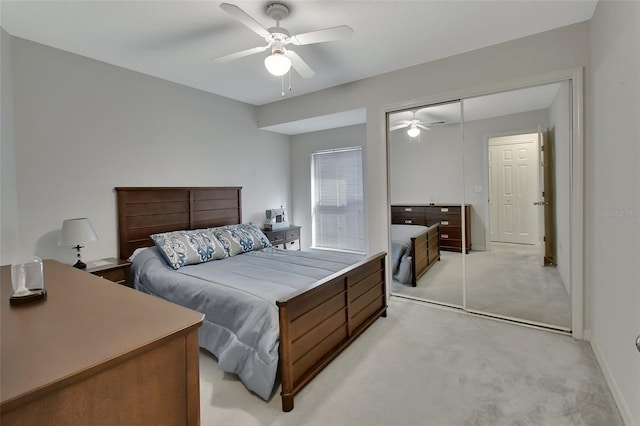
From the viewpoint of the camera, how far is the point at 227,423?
1712 millimetres

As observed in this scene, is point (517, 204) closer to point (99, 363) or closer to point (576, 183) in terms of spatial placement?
point (576, 183)

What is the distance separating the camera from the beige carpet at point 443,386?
172 cm

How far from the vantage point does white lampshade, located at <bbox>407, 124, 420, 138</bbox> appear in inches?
142

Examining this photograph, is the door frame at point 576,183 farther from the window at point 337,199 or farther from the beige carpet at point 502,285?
the window at point 337,199

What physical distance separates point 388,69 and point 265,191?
253cm

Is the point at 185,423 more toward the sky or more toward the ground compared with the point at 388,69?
more toward the ground

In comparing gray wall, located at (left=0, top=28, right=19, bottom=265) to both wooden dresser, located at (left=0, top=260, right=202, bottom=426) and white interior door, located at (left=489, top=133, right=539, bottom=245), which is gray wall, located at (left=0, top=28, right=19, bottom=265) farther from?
white interior door, located at (left=489, top=133, right=539, bottom=245)

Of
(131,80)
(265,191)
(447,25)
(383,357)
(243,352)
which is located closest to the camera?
(243,352)

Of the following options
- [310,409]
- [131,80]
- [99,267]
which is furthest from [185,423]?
[131,80]

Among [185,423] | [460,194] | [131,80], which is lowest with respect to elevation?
[185,423]

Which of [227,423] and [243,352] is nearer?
[227,423]

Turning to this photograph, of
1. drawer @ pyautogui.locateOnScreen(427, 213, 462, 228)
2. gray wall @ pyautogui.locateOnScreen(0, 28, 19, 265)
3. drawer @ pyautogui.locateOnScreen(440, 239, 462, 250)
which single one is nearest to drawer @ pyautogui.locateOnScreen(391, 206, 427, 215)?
drawer @ pyautogui.locateOnScreen(427, 213, 462, 228)

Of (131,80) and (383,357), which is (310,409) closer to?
(383,357)

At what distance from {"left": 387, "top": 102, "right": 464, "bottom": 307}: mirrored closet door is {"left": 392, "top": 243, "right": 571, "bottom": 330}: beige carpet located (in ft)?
0.05
